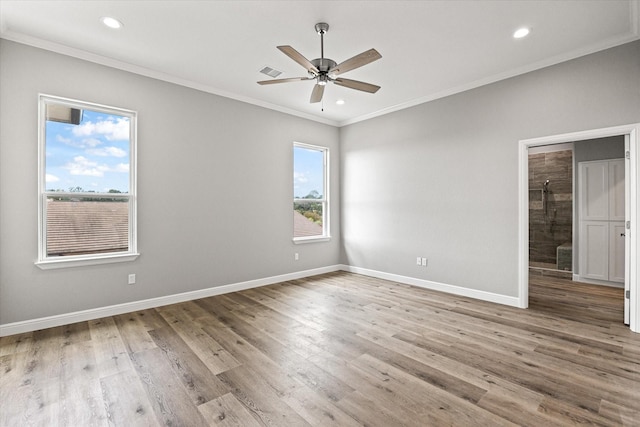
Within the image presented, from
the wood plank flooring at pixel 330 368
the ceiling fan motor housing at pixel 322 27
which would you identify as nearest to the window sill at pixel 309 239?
the wood plank flooring at pixel 330 368

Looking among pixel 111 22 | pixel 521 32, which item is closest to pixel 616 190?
pixel 521 32

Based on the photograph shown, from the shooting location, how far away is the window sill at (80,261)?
3227 millimetres

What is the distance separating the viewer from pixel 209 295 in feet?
14.5

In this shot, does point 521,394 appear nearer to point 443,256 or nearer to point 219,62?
point 443,256

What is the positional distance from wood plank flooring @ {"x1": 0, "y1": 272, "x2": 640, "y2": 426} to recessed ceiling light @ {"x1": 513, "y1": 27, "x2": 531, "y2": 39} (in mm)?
3043

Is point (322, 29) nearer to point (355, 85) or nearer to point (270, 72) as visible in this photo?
point (355, 85)

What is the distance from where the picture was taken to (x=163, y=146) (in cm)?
401

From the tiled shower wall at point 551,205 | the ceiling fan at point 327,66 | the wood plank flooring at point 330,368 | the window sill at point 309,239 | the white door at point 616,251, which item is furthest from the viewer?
the tiled shower wall at point 551,205

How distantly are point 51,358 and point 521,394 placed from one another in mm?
3732

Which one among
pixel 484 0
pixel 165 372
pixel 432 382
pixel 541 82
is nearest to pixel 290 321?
pixel 165 372

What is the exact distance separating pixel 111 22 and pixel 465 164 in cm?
454

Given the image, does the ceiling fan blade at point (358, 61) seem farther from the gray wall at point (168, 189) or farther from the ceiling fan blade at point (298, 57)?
the gray wall at point (168, 189)

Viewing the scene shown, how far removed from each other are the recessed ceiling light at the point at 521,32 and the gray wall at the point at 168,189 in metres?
3.47

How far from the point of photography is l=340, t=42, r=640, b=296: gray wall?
338cm
